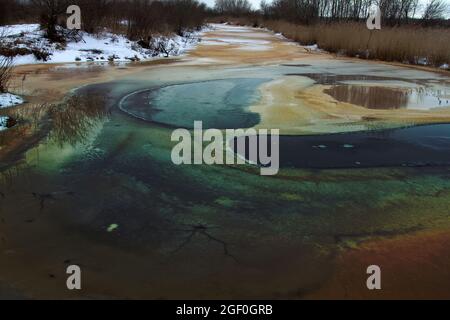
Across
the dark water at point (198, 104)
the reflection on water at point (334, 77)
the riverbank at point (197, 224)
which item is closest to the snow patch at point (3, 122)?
the riverbank at point (197, 224)

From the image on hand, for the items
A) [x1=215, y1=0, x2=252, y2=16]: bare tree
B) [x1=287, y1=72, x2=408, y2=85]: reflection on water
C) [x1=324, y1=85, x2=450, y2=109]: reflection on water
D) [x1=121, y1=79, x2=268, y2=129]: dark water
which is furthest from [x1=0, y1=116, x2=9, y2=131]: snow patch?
[x1=215, y1=0, x2=252, y2=16]: bare tree

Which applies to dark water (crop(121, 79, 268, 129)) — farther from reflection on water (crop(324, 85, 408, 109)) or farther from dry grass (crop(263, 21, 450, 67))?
dry grass (crop(263, 21, 450, 67))

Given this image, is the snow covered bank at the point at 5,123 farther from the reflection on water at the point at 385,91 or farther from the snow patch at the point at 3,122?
the reflection on water at the point at 385,91

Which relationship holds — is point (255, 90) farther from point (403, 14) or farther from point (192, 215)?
point (403, 14)

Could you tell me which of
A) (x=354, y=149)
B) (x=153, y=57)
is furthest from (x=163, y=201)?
(x=153, y=57)

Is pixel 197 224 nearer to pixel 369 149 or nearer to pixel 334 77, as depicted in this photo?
pixel 369 149

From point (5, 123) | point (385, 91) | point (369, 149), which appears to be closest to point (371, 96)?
point (385, 91)
